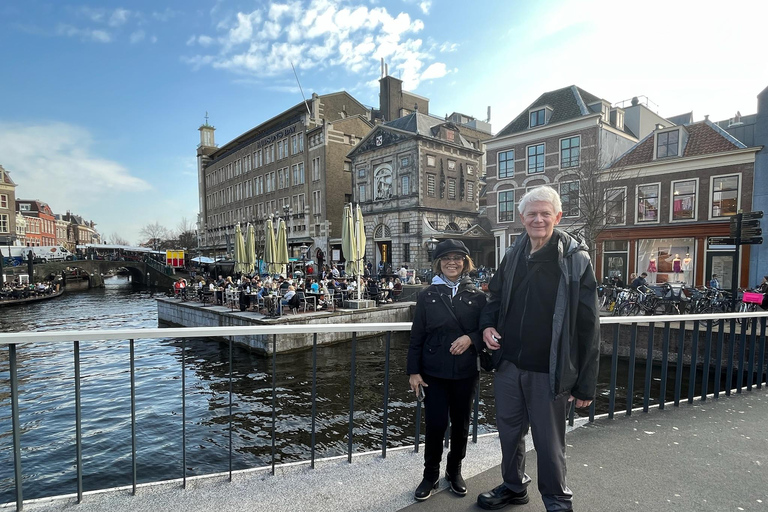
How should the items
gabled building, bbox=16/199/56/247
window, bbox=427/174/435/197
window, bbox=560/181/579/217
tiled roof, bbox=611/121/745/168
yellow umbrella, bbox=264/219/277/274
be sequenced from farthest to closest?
gabled building, bbox=16/199/56/247, window, bbox=427/174/435/197, yellow umbrella, bbox=264/219/277/274, window, bbox=560/181/579/217, tiled roof, bbox=611/121/745/168

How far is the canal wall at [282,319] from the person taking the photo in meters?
13.2

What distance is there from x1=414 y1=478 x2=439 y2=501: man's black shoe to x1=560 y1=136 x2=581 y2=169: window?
25092 mm

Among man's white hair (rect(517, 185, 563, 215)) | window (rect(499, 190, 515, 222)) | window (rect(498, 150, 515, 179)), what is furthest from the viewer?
window (rect(498, 150, 515, 179))

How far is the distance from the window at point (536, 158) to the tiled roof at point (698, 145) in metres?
5.06

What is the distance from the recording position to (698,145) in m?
19.1

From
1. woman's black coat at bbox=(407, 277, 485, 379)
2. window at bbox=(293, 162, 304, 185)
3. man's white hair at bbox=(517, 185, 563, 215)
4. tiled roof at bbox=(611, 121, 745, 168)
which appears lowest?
woman's black coat at bbox=(407, 277, 485, 379)

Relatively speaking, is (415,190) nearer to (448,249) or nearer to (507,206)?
(507,206)

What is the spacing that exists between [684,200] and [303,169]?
3424 centimetres

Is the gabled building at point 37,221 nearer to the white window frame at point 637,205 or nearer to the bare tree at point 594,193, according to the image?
the bare tree at point 594,193

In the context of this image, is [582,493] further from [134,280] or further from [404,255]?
[134,280]

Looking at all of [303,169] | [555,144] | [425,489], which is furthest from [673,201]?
[303,169]

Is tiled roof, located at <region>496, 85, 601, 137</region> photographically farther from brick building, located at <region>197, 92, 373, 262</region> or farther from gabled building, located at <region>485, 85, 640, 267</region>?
brick building, located at <region>197, 92, 373, 262</region>

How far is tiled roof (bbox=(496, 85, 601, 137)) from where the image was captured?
24.5 metres

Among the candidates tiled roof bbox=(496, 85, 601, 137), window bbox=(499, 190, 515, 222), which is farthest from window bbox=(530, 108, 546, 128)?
window bbox=(499, 190, 515, 222)
